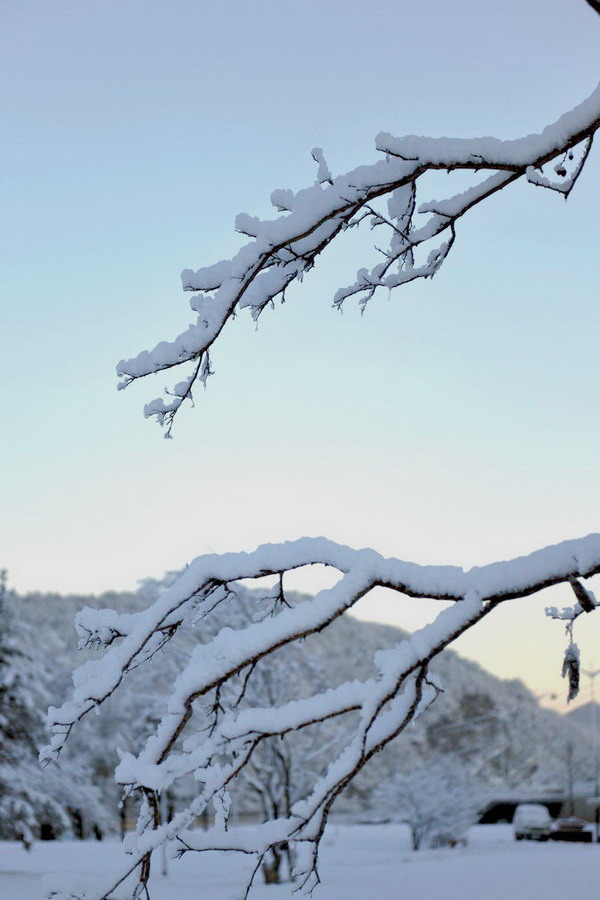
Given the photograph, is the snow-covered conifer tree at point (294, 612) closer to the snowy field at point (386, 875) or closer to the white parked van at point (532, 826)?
the snowy field at point (386, 875)

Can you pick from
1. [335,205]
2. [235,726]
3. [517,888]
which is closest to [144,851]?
[235,726]

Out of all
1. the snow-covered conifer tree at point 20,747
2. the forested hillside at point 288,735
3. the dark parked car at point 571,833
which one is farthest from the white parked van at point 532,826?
the snow-covered conifer tree at point 20,747

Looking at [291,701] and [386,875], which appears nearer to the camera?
[291,701]

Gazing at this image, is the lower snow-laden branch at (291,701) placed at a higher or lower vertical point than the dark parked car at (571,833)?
higher

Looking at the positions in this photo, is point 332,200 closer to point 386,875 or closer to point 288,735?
point 386,875

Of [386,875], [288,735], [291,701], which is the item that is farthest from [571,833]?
[291,701]

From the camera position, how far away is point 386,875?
17.4 m

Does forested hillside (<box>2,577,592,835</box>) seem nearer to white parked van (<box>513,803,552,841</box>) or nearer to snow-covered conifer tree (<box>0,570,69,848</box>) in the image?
snow-covered conifer tree (<box>0,570,69,848</box>)

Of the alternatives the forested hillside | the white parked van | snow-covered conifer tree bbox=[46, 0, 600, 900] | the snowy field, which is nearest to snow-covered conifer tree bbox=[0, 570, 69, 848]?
the forested hillside

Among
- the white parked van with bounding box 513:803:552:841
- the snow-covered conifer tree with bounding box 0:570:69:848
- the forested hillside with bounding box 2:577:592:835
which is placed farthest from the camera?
the white parked van with bounding box 513:803:552:841

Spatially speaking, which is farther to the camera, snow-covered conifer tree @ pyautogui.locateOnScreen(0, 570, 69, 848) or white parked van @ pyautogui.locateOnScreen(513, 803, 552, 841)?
white parked van @ pyautogui.locateOnScreen(513, 803, 552, 841)

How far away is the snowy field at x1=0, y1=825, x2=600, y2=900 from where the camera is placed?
13672mm

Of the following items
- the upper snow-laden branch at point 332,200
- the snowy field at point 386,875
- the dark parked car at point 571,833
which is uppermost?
the upper snow-laden branch at point 332,200

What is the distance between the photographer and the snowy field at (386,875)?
13.7m
